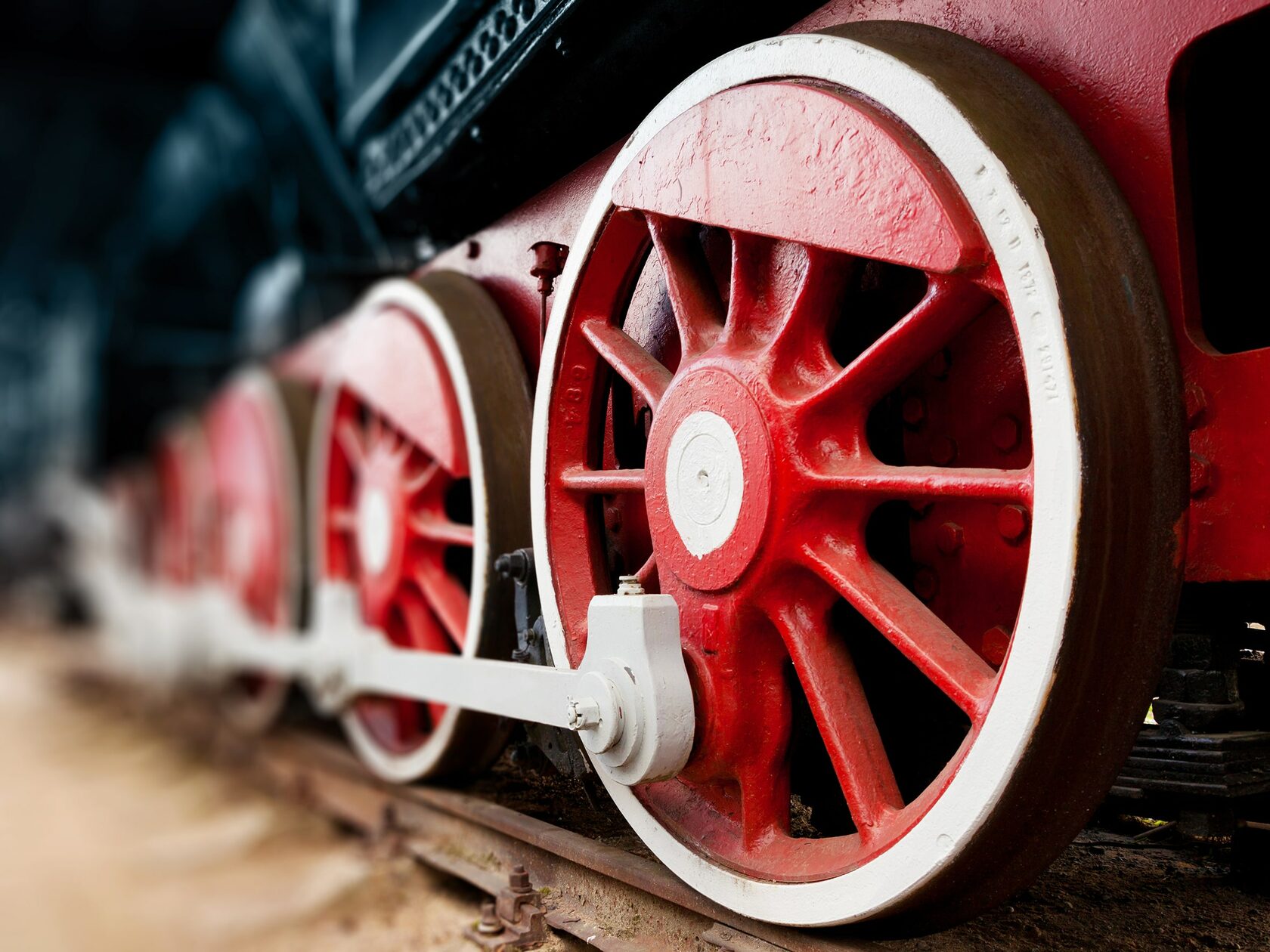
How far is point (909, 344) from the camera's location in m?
1.13

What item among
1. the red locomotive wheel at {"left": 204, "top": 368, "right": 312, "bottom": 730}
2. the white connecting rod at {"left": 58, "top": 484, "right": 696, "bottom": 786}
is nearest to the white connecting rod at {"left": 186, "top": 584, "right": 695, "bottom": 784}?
the white connecting rod at {"left": 58, "top": 484, "right": 696, "bottom": 786}

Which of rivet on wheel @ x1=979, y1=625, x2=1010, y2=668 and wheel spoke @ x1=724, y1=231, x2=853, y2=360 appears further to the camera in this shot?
wheel spoke @ x1=724, y1=231, x2=853, y2=360

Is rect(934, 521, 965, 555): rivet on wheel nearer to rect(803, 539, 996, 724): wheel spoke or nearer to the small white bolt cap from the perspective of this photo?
rect(803, 539, 996, 724): wheel spoke

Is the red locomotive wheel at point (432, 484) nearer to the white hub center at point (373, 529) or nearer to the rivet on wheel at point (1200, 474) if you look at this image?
the white hub center at point (373, 529)

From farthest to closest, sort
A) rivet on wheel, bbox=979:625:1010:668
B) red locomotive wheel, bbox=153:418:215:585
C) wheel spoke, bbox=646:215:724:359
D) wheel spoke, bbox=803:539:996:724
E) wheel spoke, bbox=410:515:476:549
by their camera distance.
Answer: red locomotive wheel, bbox=153:418:215:585
wheel spoke, bbox=410:515:476:549
wheel spoke, bbox=646:215:724:359
rivet on wheel, bbox=979:625:1010:668
wheel spoke, bbox=803:539:996:724

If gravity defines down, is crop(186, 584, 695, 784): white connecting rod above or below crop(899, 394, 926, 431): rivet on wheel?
below

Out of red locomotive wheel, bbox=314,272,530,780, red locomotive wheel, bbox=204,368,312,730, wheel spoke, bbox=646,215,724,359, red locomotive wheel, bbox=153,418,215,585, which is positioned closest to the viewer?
wheel spoke, bbox=646,215,724,359

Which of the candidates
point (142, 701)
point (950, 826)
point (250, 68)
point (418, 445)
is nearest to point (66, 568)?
point (142, 701)

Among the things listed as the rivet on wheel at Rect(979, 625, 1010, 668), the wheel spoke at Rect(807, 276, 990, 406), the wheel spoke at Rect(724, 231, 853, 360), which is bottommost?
the rivet on wheel at Rect(979, 625, 1010, 668)

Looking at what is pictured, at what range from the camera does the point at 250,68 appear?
162 inches

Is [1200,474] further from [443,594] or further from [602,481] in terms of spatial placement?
[443,594]

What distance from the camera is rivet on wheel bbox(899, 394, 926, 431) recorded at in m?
1.28

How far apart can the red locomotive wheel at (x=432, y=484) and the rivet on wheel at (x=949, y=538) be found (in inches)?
34.3

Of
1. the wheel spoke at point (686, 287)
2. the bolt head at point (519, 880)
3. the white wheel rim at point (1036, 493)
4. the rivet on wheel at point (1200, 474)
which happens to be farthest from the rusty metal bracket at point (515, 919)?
the rivet on wheel at point (1200, 474)
